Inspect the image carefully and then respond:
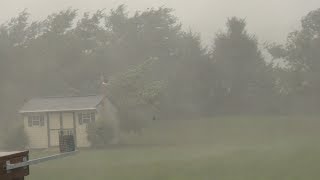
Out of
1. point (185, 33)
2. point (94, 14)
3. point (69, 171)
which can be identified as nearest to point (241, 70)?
point (185, 33)

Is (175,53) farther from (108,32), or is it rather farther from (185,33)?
(108,32)

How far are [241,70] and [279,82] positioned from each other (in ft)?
13.0

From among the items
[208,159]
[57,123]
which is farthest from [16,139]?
[208,159]

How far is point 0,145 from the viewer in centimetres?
2414

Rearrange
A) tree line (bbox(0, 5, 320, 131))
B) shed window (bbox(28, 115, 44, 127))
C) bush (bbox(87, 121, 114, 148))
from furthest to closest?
tree line (bbox(0, 5, 320, 131))
shed window (bbox(28, 115, 44, 127))
bush (bbox(87, 121, 114, 148))

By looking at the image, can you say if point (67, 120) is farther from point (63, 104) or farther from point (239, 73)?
point (239, 73)

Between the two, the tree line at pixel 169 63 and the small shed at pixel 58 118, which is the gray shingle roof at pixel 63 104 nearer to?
the small shed at pixel 58 118

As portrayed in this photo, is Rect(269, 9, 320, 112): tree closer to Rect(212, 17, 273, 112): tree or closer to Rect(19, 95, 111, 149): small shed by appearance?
Rect(212, 17, 273, 112): tree

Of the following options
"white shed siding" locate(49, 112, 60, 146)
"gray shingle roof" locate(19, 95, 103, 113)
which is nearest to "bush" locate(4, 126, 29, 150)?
"gray shingle roof" locate(19, 95, 103, 113)

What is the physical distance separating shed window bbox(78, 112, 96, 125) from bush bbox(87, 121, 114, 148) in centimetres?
65

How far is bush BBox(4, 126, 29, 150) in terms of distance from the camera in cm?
2342

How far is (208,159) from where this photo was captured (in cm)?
1595

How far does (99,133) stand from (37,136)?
3.42 meters

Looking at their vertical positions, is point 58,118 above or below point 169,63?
below
